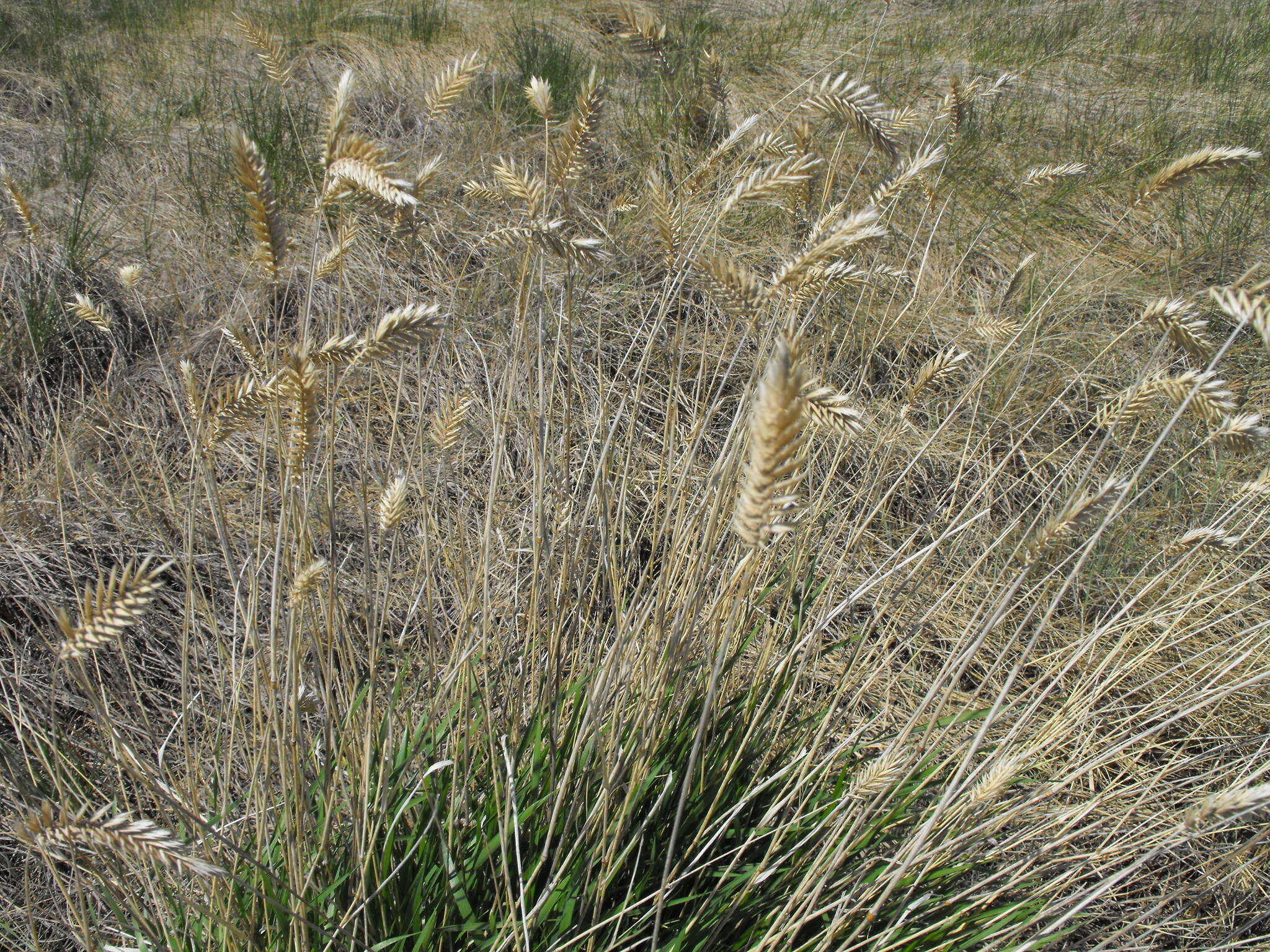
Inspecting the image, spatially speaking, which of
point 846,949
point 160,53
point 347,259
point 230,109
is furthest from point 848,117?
point 160,53

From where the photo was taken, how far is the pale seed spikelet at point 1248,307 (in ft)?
2.97

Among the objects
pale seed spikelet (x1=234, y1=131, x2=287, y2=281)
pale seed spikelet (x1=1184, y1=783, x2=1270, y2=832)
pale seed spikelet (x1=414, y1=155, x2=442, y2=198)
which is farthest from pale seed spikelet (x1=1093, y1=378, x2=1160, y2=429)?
pale seed spikelet (x1=234, y1=131, x2=287, y2=281)

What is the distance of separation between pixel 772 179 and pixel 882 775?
88cm

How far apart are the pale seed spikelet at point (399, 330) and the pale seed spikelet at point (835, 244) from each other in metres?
0.44

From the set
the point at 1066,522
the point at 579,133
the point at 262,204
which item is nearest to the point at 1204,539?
the point at 1066,522

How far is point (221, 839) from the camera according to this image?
40.7 inches

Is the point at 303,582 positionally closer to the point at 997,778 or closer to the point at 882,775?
the point at 882,775

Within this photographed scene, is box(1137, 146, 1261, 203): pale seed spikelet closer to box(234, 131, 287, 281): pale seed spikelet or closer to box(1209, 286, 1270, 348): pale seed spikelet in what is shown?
box(1209, 286, 1270, 348): pale seed spikelet

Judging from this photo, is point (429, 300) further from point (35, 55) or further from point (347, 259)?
point (35, 55)

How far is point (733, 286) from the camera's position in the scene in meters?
1.06

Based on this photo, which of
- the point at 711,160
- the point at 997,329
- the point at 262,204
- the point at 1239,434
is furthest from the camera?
the point at 997,329

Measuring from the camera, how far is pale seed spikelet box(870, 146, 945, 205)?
1.40 meters

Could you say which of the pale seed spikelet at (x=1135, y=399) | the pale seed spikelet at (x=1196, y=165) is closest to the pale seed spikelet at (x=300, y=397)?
the pale seed spikelet at (x=1135, y=399)

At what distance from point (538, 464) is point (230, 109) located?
3.94 meters
